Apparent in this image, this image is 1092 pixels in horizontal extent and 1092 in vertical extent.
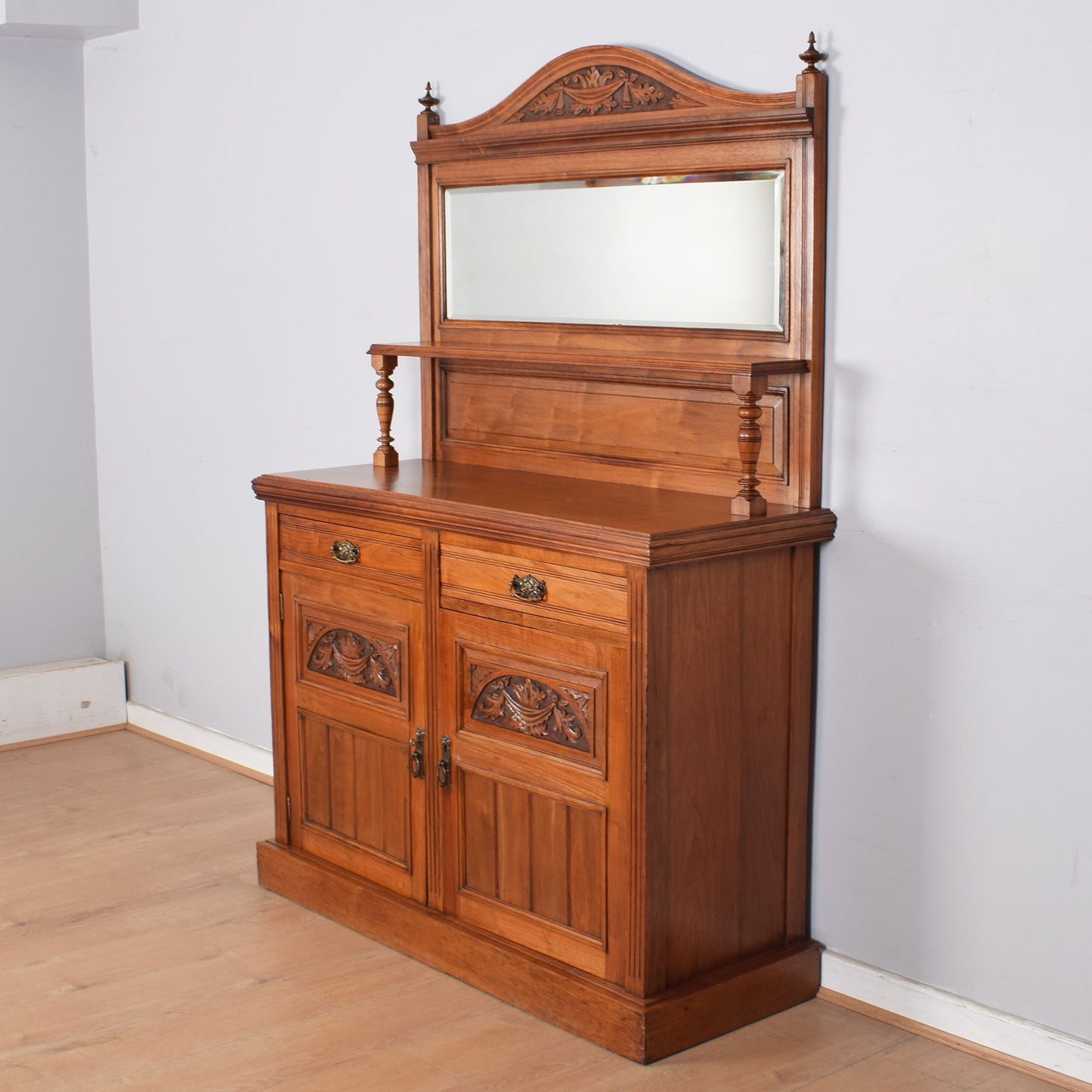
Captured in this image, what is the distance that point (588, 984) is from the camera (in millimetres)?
2715

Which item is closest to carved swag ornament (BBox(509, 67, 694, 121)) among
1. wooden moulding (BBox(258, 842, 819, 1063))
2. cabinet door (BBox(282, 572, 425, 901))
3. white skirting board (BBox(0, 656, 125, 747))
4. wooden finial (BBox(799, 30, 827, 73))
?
wooden finial (BBox(799, 30, 827, 73))

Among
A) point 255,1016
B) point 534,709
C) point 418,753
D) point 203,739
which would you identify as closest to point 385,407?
point 418,753

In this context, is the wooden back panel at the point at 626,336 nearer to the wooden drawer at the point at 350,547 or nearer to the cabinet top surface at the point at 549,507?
the cabinet top surface at the point at 549,507

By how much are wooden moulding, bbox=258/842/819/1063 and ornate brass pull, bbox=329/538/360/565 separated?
72cm

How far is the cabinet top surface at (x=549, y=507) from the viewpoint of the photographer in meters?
2.56

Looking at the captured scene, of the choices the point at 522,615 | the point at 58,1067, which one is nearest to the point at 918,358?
the point at 522,615

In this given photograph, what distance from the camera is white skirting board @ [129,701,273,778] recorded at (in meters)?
4.28

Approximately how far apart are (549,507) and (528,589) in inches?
6.8

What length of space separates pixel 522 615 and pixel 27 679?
8.02 feet

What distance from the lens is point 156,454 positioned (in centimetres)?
457

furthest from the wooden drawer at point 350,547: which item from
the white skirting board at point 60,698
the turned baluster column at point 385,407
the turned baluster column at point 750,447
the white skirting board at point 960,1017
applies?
the white skirting board at point 60,698

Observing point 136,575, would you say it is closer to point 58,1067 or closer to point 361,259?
point 361,259

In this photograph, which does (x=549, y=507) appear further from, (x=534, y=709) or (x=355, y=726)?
(x=355, y=726)

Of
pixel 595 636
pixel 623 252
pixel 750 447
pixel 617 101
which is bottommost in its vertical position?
pixel 595 636
